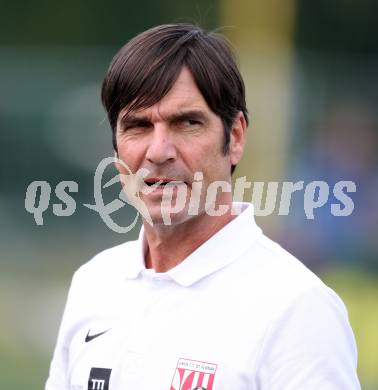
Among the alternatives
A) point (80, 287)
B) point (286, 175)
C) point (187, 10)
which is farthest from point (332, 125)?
point (80, 287)

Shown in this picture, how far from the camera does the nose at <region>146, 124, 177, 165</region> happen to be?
194cm

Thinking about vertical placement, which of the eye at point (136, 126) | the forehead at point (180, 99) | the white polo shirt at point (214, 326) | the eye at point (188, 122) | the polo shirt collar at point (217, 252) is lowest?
the white polo shirt at point (214, 326)

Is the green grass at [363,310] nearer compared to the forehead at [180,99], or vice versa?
the forehead at [180,99]

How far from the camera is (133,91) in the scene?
198 cm

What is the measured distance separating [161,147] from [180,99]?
0.11m

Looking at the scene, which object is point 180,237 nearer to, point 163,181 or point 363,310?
point 163,181

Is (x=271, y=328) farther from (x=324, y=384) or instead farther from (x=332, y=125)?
(x=332, y=125)

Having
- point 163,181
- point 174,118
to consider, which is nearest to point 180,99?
point 174,118

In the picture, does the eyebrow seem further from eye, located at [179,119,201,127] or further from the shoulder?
the shoulder

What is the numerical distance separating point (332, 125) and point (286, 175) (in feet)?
1.28

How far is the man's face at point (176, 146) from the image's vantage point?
1.95m

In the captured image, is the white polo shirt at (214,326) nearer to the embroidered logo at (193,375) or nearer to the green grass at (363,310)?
the embroidered logo at (193,375)

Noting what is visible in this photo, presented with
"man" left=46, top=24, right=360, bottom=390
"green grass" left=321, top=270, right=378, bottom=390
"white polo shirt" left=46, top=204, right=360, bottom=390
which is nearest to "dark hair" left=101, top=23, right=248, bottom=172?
"man" left=46, top=24, right=360, bottom=390

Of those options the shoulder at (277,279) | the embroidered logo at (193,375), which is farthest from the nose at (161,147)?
the embroidered logo at (193,375)
